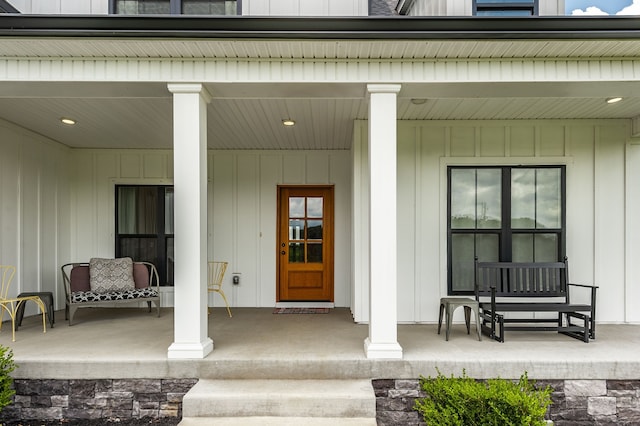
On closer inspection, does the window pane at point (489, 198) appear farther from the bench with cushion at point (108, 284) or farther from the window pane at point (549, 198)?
the bench with cushion at point (108, 284)

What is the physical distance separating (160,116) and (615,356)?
16.4ft

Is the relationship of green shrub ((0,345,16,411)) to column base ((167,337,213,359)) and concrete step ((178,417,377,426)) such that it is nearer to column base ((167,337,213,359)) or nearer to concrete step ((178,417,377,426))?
column base ((167,337,213,359))

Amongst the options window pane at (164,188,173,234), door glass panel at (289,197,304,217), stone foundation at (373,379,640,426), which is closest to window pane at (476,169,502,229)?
stone foundation at (373,379,640,426)

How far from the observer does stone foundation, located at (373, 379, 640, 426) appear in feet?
10.6

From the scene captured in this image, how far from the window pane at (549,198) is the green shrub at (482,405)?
2.57 metres

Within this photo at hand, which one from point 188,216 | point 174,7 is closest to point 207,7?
point 174,7

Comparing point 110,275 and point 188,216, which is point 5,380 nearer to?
point 188,216

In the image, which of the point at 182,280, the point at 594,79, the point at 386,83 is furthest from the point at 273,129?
the point at 594,79

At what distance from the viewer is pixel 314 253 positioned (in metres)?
6.14

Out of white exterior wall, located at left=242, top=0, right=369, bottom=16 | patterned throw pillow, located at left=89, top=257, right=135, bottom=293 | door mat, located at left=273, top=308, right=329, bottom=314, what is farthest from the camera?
door mat, located at left=273, top=308, right=329, bottom=314

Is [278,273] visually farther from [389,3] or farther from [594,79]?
[594,79]

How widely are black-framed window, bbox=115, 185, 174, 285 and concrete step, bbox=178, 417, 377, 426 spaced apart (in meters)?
3.45

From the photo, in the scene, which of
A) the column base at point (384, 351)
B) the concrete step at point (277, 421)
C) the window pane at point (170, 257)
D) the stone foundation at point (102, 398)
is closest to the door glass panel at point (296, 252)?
the window pane at point (170, 257)

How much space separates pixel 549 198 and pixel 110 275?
223 inches
